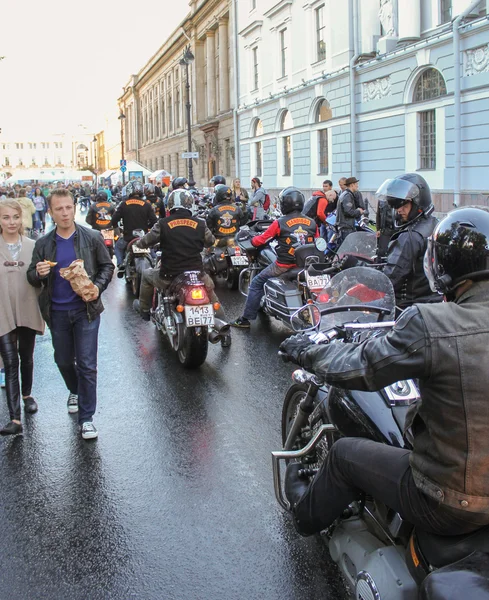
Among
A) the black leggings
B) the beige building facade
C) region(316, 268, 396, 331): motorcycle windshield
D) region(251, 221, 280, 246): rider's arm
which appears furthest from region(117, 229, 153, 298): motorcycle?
the beige building facade

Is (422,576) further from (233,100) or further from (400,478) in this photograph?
(233,100)

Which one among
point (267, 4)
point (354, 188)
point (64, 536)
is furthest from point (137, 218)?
point (267, 4)

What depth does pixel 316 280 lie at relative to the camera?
763 cm

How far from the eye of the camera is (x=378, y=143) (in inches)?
910

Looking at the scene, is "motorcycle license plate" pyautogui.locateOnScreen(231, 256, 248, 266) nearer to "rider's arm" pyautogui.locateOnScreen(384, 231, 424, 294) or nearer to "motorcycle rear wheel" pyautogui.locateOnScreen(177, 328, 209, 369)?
"motorcycle rear wheel" pyautogui.locateOnScreen(177, 328, 209, 369)

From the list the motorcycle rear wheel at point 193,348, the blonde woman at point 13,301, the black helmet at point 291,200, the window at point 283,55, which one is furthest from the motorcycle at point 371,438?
the window at point 283,55

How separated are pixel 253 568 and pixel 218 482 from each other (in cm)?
105

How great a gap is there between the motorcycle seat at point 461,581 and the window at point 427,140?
19.3 meters

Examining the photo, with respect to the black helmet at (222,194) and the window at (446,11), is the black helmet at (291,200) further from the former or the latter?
the window at (446,11)

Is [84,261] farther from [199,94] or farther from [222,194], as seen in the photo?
[199,94]

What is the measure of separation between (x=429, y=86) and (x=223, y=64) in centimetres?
2772

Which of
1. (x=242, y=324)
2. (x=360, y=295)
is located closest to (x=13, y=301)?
(x=360, y=295)

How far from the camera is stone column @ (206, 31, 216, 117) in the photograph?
48.5 m

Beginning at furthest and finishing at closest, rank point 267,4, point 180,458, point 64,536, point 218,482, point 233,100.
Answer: point 233,100 < point 267,4 < point 180,458 < point 218,482 < point 64,536
